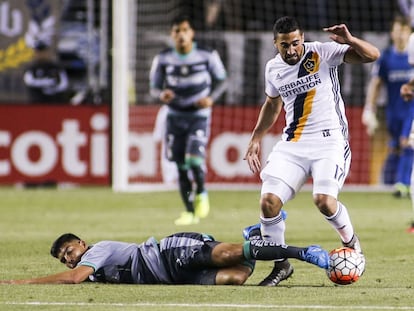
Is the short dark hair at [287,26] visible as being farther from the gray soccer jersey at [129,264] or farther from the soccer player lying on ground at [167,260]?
the gray soccer jersey at [129,264]

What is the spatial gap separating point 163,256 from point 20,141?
12.0 metres

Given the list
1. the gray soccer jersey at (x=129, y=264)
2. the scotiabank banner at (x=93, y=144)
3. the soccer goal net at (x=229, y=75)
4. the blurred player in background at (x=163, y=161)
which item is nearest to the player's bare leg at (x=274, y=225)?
the gray soccer jersey at (x=129, y=264)

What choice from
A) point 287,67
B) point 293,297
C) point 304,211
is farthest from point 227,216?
point 293,297

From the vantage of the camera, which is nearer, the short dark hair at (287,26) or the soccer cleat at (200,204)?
the short dark hair at (287,26)

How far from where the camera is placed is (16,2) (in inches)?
830

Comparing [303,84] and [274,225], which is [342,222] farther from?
[303,84]

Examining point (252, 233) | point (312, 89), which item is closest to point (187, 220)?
point (252, 233)

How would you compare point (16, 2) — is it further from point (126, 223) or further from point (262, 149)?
point (126, 223)

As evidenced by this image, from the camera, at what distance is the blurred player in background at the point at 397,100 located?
1820 centimetres

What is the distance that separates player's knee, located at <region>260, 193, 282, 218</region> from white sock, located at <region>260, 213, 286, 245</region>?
0.13 feet

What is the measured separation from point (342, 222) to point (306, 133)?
0.74 metres

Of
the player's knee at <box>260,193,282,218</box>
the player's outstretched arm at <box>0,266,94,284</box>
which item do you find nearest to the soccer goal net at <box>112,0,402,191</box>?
the player's knee at <box>260,193,282,218</box>

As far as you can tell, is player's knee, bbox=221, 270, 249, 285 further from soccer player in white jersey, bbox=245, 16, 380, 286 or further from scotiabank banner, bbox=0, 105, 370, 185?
scotiabank banner, bbox=0, 105, 370, 185

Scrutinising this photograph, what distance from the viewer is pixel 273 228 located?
9.39m
